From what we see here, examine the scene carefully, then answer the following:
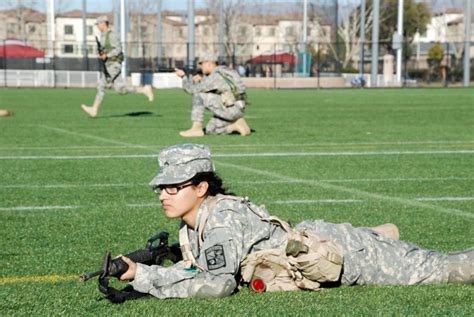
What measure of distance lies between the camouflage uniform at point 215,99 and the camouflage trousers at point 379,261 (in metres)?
11.0

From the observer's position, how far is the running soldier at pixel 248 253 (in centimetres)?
531

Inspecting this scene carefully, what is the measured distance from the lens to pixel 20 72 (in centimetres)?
5375

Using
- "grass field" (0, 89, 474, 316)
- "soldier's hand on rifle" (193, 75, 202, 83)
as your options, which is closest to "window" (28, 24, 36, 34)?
"grass field" (0, 89, 474, 316)

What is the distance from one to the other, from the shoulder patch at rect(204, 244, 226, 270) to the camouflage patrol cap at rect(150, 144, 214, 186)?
1.40 feet

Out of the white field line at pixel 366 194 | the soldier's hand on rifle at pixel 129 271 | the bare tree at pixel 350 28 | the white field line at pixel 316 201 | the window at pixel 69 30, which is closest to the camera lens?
the soldier's hand on rifle at pixel 129 271

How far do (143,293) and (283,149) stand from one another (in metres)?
9.45

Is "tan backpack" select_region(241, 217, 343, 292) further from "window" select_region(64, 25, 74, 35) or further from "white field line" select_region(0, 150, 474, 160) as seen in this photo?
"window" select_region(64, 25, 74, 35)

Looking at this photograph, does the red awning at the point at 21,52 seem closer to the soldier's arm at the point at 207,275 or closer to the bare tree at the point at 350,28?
the bare tree at the point at 350,28

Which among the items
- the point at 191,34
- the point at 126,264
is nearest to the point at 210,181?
the point at 126,264

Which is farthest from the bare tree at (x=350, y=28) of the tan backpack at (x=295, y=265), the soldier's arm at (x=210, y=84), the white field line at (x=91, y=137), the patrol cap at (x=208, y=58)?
the tan backpack at (x=295, y=265)

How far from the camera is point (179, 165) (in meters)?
5.46

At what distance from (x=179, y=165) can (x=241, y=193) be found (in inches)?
185

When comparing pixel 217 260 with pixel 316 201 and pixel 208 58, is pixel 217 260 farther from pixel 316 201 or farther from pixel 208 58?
pixel 208 58

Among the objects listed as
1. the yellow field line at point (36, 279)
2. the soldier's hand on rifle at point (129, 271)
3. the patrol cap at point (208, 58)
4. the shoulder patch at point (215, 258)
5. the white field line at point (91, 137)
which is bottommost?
the white field line at point (91, 137)
